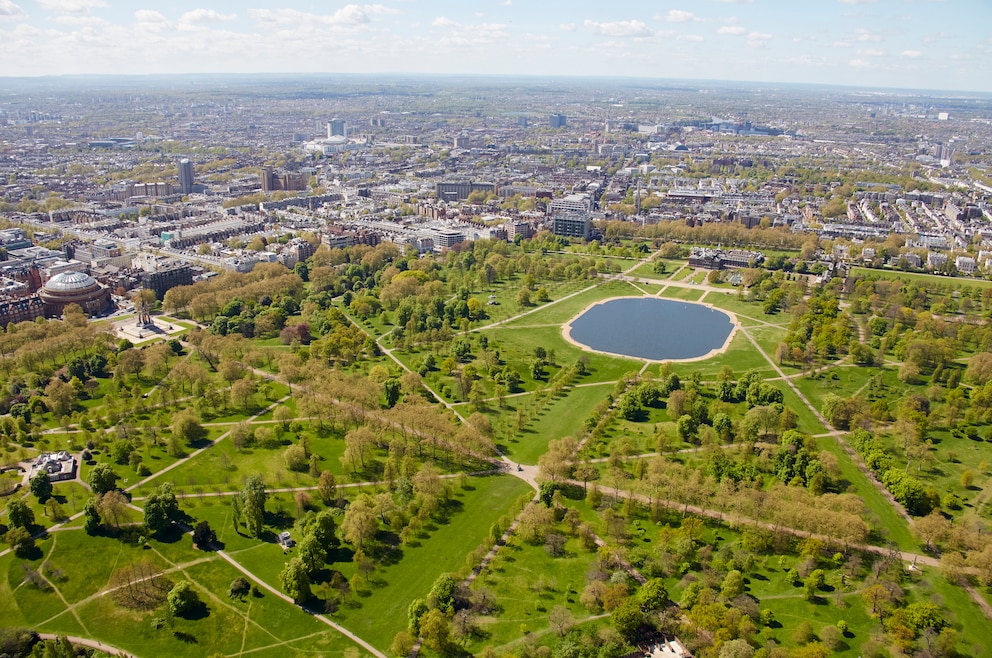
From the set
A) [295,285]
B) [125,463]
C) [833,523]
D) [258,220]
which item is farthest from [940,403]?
[258,220]

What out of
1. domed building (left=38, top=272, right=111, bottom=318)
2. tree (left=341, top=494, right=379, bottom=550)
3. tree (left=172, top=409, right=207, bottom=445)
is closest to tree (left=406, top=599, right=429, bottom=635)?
tree (left=341, top=494, right=379, bottom=550)

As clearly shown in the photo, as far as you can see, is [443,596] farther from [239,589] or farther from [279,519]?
[279,519]

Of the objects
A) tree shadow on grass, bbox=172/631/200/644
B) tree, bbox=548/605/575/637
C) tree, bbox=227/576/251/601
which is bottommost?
tree shadow on grass, bbox=172/631/200/644

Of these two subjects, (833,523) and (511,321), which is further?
(511,321)

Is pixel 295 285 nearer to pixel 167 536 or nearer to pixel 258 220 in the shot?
pixel 258 220

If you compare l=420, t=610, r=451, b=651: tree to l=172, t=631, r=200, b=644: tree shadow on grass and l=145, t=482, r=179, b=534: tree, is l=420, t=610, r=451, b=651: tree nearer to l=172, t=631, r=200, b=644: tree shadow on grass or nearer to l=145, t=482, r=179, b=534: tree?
l=172, t=631, r=200, b=644: tree shadow on grass

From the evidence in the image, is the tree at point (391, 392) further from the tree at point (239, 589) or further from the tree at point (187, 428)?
the tree at point (239, 589)

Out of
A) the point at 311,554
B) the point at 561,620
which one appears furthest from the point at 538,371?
the point at 561,620
